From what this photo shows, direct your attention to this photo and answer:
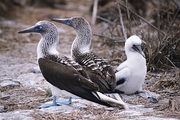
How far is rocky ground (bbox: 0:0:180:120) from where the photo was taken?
17.5 feet

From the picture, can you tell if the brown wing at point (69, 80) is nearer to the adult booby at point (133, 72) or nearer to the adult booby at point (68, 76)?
the adult booby at point (68, 76)

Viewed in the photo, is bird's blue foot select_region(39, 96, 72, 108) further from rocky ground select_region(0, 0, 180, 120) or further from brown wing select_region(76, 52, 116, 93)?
Result: brown wing select_region(76, 52, 116, 93)

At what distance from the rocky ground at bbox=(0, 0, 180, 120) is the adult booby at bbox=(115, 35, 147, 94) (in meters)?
0.13

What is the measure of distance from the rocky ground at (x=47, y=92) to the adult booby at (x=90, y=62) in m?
0.30

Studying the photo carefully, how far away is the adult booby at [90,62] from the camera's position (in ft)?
19.6

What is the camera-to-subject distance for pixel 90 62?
621 cm

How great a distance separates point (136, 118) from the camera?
16.7 feet

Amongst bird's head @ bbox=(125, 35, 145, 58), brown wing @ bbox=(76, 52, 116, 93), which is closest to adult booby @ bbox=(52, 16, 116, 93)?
brown wing @ bbox=(76, 52, 116, 93)

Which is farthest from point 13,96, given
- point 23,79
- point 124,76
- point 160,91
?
point 160,91

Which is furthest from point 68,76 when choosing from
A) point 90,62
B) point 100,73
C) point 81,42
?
point 81,42

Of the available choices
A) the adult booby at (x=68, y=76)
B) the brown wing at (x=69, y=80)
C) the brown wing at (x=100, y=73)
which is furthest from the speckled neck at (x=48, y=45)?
the brown wing at (x=100, y=73)

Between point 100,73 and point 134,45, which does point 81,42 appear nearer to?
point 134,45

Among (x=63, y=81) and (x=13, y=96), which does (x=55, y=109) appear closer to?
(x=63, y=81)

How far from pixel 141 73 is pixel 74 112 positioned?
1281 mm
